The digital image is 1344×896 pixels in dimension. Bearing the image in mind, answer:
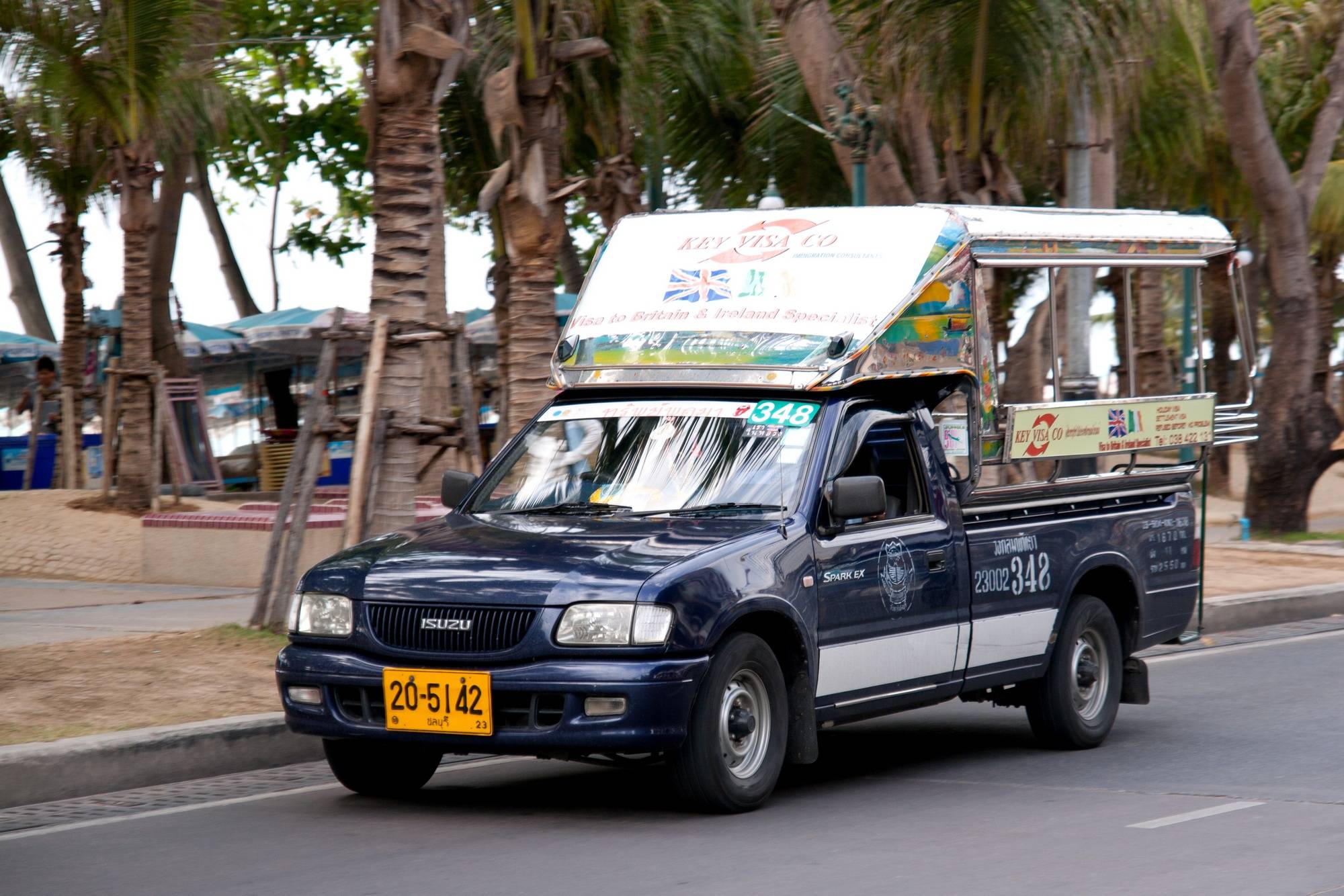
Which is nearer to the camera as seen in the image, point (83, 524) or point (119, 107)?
point (119, 107)

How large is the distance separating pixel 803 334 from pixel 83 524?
13049 millimetres

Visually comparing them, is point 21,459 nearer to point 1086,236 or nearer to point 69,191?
point 69,191

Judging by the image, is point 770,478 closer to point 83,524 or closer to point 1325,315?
point 83,524

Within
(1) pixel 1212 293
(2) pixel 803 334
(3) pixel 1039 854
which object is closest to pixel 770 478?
(2) pixel 803 334

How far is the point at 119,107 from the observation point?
1486 cm

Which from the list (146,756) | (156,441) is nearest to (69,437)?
(156,441)

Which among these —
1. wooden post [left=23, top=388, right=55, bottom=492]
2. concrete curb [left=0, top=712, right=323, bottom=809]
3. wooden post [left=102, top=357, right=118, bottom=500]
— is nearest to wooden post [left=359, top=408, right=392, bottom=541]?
concrete curb [left=0, top=712, right=323, bottom=809]

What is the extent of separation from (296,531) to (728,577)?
5.03m

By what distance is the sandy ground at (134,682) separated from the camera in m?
8.57

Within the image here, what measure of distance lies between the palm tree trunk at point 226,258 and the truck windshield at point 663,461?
30.2 metres

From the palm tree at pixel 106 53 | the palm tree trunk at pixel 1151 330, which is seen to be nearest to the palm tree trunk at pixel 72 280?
the palm tree at pixel 106 53

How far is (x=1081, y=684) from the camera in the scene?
9250mm

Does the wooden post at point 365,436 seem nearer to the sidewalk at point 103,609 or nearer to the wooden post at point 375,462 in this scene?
the wooden post at point 375,462

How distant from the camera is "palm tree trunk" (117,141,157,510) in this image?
63.8ft
